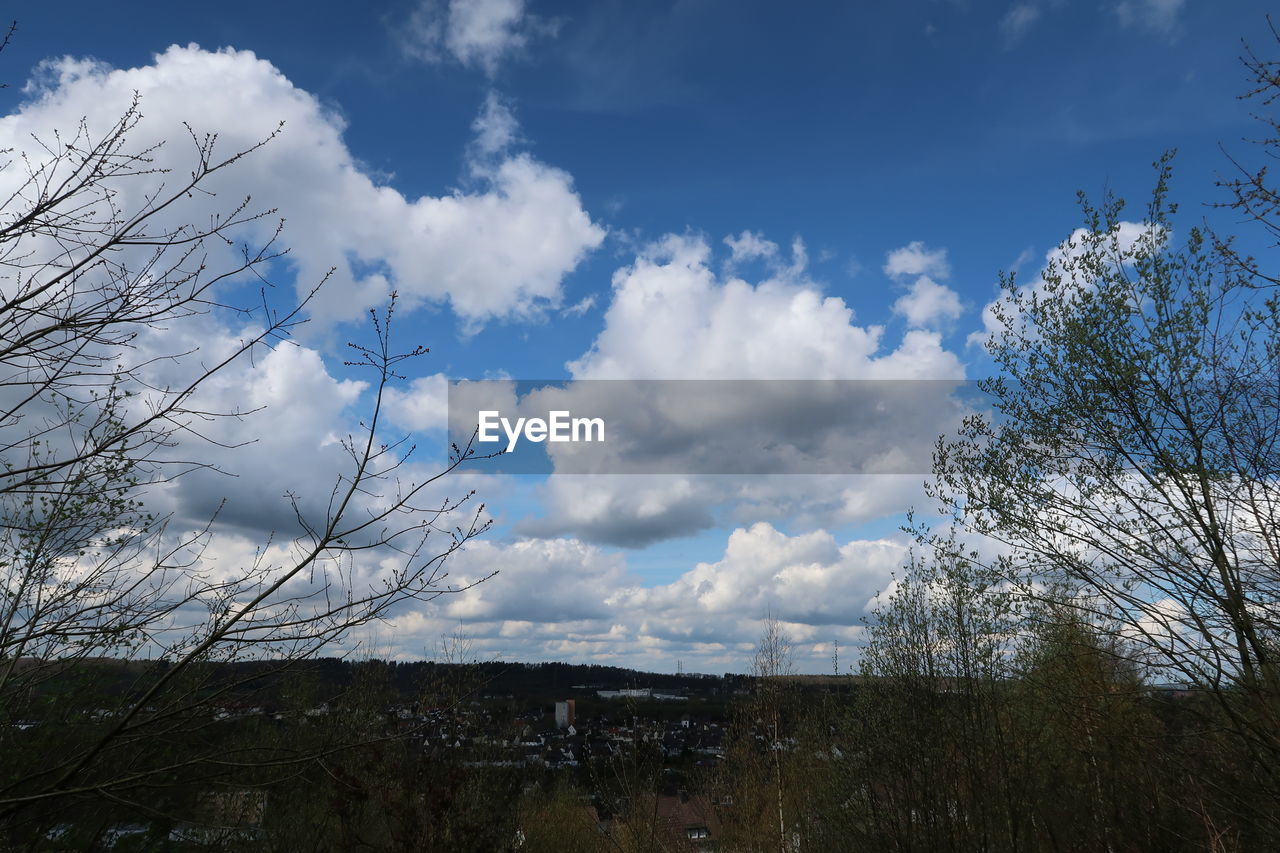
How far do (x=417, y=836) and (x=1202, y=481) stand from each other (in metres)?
10.4

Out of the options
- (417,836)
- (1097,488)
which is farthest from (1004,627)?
(417,836)

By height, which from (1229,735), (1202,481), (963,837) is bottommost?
(963,837)

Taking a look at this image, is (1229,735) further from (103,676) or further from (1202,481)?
(103,676)

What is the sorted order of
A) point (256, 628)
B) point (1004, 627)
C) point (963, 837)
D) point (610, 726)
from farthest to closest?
point (610, 726)
point (1004, 627)
point (963, 837)
point (256, 628)

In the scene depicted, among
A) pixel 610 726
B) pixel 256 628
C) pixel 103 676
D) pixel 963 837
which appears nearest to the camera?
pixel 256 628

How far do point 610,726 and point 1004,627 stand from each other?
13.2m

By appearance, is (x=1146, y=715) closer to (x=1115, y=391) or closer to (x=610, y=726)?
(x=1115, y=391)

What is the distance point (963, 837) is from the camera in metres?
10.5

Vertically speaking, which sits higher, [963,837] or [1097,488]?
[1097,488]

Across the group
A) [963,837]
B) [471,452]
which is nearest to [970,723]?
[963,837]

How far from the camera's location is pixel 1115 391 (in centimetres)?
1049

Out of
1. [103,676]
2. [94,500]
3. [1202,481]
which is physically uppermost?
[1202,481]

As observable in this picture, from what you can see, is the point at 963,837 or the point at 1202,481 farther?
the point at 963,837

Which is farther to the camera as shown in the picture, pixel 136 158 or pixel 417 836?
pixel 417 836
